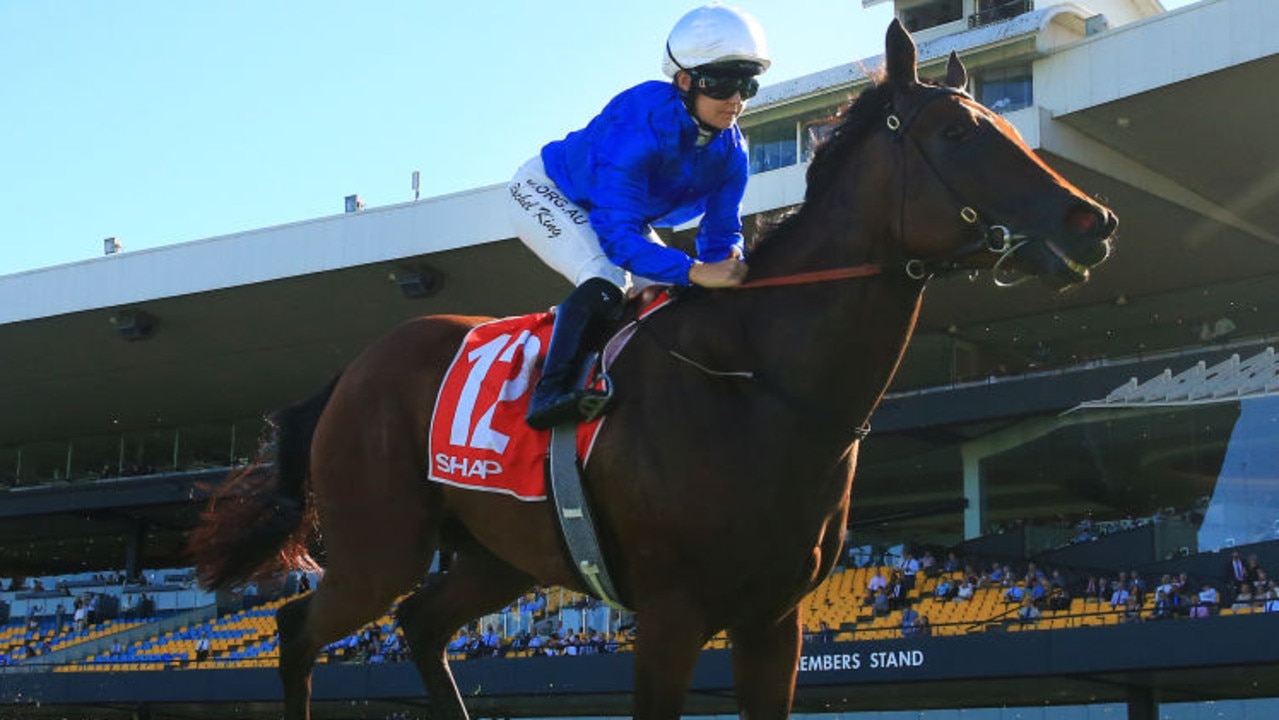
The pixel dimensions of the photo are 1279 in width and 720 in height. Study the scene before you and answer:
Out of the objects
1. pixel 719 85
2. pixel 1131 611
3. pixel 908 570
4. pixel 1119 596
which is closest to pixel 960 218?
pixel 719 85

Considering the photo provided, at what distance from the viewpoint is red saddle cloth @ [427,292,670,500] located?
5039 millimetres

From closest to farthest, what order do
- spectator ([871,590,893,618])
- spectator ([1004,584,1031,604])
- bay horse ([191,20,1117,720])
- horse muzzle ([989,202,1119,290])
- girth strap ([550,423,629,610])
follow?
horse muzzle ([989,202,1119,290])
bay horse ([191,20,1117,720])
girth strap ([550,423,629,610])
spectator ([1004,584,1031,604])
spectator ([871,590,893,618])

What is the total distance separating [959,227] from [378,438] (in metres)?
2.18

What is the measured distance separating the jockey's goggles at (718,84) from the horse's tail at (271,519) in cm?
190

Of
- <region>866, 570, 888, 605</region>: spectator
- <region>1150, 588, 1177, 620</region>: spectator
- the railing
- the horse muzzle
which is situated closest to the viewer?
the horse muzzle

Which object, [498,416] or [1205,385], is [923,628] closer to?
[1205,385]

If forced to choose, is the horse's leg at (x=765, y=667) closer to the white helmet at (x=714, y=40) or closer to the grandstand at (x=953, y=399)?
the white helmet at (x=714, y=40)

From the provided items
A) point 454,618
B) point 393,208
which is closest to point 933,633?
point 393,208

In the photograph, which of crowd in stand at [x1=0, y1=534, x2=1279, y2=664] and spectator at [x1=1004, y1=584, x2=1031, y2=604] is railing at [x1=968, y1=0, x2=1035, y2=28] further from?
spectator at [x1=1004, y1=584, x2=1031, y2=604]

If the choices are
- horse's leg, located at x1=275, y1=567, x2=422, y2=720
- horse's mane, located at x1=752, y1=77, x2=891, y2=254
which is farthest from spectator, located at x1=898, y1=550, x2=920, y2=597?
horse's mane, located at x1=752, y1=77, x2=891, y2=254

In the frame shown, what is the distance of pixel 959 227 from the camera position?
4.50m

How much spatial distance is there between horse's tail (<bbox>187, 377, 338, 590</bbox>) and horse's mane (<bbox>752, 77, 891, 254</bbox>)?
1.96m

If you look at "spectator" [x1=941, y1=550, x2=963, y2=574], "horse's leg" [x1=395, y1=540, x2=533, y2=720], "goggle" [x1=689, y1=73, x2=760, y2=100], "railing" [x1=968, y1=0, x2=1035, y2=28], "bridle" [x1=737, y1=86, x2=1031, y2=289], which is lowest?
"horse's leg" [x1=395, y1=540, x2=533, y2=720]

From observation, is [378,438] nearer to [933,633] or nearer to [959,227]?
[959,227]
